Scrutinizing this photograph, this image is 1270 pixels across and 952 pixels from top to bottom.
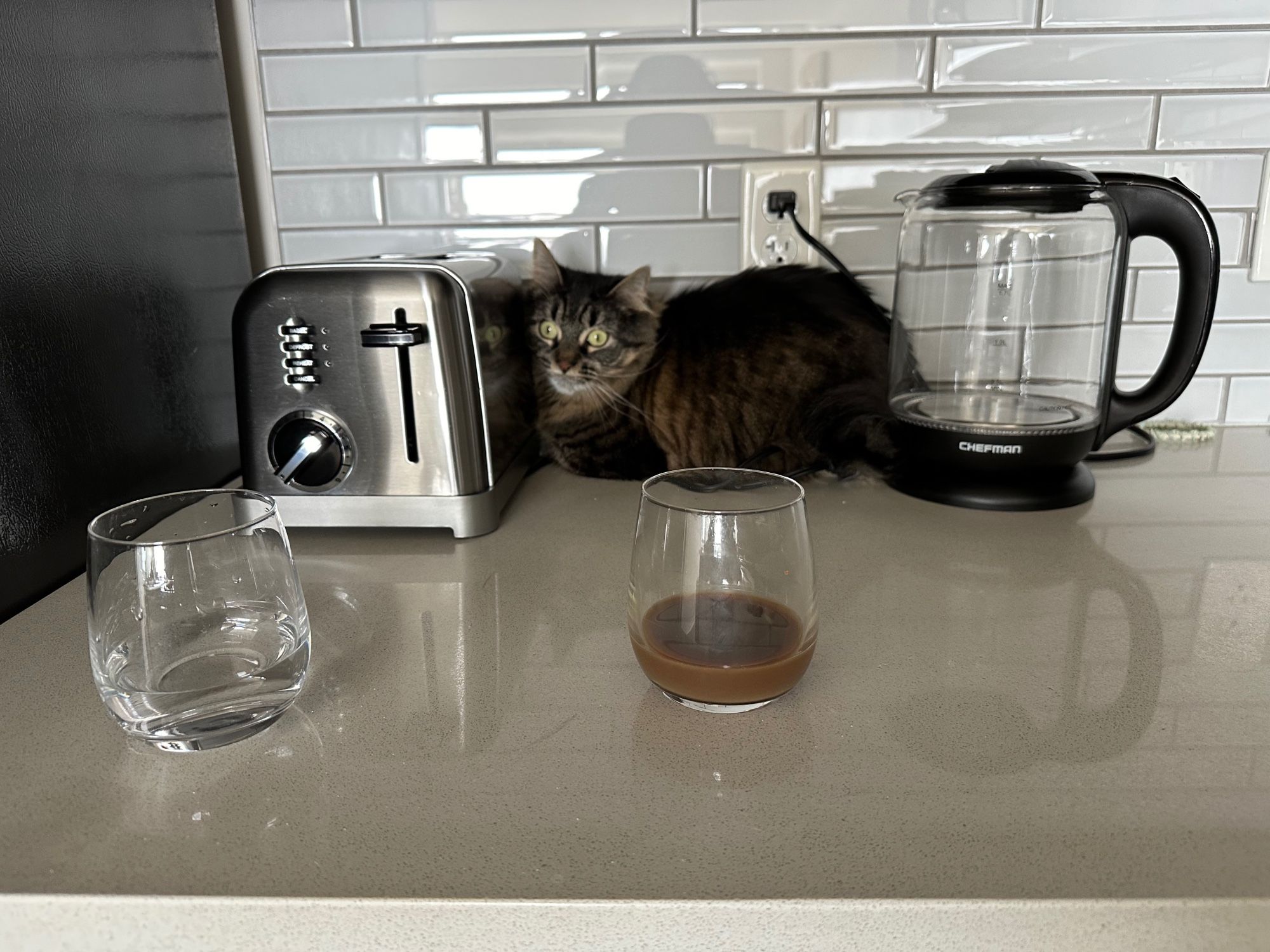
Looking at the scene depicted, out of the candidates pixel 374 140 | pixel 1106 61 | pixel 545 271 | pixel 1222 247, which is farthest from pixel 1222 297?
pixel 374 140

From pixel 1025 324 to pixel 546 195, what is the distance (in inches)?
24.2

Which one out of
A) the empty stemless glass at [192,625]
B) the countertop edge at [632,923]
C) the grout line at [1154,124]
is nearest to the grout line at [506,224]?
the grout line at [1154,124]

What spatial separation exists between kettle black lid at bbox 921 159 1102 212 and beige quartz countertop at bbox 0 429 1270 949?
35 cm

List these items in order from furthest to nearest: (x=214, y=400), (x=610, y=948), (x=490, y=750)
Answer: (x=214, y=400) < (x=490, y=750) < (x=610, y=948)

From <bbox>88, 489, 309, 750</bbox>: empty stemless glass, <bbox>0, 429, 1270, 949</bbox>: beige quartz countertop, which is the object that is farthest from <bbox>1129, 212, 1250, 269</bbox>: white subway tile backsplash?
<bbox>88, 489, 309, 750</bbox>: empty stemless glass

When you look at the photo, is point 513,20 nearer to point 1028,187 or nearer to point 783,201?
point 783,201

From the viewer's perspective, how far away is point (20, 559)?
0.73 meters

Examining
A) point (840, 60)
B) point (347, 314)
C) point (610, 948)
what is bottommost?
point (610, 948)

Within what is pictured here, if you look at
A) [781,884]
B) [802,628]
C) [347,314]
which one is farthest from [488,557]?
[781,884]

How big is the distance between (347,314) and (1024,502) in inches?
26.9

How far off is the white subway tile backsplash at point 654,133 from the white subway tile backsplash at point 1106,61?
0.19 m

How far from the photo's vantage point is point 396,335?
82 centimetres

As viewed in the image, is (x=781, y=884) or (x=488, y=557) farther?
(x=488, y=557)

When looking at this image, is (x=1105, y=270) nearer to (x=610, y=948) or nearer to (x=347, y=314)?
(x=347, y=314)
